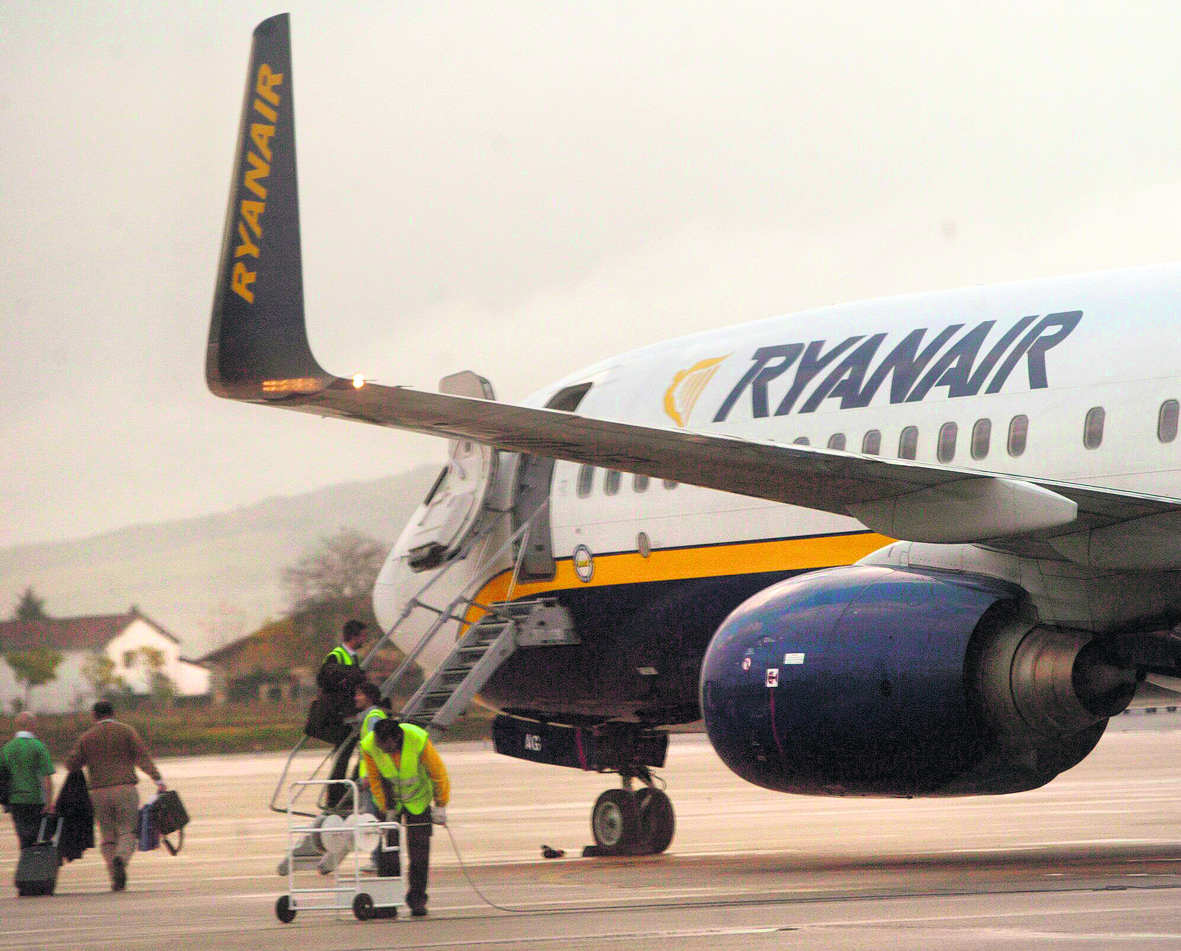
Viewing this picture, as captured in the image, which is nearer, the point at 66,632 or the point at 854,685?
the point at 854,685

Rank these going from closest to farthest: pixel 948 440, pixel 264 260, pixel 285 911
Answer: pixel 264 260 → pixel 285 911 → pixel 948 440

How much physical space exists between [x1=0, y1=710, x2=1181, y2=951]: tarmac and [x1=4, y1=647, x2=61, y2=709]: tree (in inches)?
1696

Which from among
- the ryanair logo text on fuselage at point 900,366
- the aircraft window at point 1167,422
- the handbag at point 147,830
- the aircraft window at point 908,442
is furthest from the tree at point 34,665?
the aircraft window at point 1167,422

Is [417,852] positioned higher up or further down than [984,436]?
further down

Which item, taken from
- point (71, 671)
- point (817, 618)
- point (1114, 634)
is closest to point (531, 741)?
point (817, 618)

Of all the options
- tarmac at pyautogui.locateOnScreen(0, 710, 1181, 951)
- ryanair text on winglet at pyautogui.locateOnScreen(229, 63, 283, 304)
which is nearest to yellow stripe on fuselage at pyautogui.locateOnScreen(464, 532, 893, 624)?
tarmac at pyautogui.locateOnScreen(0, 710, 1181, 951)

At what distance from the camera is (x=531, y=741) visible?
1770 cm

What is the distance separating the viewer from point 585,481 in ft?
54.4

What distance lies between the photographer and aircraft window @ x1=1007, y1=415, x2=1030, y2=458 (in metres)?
13.1

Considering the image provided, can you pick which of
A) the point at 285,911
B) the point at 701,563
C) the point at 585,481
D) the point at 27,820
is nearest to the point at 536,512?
the point at 585,481

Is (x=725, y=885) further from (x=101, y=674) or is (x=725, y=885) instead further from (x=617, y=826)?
(x=101, y=674)

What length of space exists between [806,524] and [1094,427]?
2.39 meters

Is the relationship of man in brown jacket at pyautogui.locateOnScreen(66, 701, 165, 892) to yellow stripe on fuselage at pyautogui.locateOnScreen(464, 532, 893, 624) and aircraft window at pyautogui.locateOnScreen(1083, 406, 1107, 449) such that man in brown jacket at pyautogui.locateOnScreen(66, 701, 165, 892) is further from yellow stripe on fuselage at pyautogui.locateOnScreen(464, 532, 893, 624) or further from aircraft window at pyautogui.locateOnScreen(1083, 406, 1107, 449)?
aircraft window at pyautogui.locateOnScreen(1083, 406, 1107, 449)

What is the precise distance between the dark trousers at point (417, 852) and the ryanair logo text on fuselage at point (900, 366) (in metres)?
4.58
